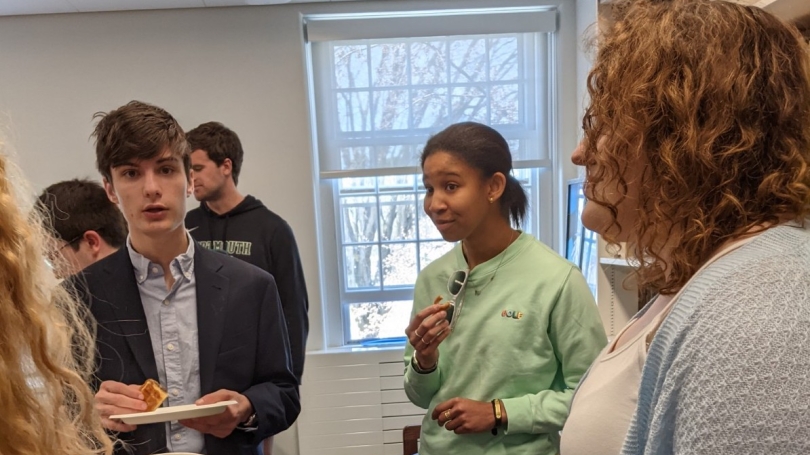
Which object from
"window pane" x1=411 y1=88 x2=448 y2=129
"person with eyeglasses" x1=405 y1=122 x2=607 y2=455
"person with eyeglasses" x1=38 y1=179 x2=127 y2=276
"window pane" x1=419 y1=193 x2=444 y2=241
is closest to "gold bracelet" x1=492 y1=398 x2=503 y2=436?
"person with eyeglasses" x1=405 y1=122 x2=607 y2=455

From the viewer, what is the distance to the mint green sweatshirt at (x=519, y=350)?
1216 mm

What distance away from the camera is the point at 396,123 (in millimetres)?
3150

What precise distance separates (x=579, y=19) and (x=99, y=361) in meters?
2.85

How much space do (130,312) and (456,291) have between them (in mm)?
766

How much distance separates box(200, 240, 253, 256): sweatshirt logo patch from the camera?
232 centimetres

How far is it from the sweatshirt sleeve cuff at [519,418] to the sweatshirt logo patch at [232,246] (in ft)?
4.82

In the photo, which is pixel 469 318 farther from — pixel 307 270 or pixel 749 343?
pixel 307 270

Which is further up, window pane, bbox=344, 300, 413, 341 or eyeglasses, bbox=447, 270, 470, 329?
eyeglasses, bbox=447, 270, 470, 329

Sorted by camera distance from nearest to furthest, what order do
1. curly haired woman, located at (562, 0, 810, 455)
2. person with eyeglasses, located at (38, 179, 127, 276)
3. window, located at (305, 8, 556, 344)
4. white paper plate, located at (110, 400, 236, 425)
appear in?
curly haired woman, located at (562, 0, 810, 455) < white paper plate, located at (110, 400, 236, 425) < person with eyeglasses, located at (38, 179, 127, 276) < window, located at (305, 8, 556, 344)

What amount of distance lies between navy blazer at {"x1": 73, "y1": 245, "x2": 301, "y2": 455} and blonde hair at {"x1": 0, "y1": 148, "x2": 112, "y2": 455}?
51 cm

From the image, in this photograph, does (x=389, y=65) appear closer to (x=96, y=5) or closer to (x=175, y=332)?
(x=96, y=5)

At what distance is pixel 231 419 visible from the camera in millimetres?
1149

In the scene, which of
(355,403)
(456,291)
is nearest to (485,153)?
(456,291)

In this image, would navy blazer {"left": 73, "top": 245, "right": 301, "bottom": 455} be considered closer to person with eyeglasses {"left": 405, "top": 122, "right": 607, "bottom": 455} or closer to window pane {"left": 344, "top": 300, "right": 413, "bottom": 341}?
person with eyeglasses {"left": 405, "top": 122, "right": 607, "bottom": 455}
